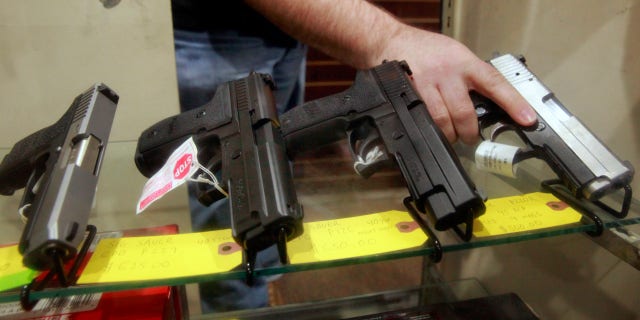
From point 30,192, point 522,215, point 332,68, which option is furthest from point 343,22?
point 332,68

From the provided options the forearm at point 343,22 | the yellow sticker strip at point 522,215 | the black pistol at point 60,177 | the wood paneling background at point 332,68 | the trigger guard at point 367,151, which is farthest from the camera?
the wood paneling background at point 332,68

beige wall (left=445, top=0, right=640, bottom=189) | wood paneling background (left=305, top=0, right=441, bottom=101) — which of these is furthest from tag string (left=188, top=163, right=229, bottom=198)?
wood paneling background (left=305, top=0, right=441, bottom=101)

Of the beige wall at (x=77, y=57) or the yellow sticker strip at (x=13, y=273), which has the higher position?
the beige wall at (x=77, y=57)

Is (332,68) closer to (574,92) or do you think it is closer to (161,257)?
(574,92)

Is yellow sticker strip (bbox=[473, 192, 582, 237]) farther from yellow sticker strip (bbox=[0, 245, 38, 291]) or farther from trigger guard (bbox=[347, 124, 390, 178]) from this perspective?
yellow sticker strip (bbox=[0, 245, 38, 291])

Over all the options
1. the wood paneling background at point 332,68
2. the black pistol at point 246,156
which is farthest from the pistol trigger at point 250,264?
the wood paneling background at point 332,68

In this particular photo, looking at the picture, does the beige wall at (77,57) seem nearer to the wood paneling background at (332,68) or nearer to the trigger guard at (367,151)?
the trigger guard at (367,151)

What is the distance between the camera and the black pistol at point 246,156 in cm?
45

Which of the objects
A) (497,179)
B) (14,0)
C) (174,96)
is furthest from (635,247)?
(14,0)

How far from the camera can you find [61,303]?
546 millimetres

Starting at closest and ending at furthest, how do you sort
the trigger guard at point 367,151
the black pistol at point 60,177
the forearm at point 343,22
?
the black pistol at point 60,177 < the trigger guard at point 367,151 < the forearm at point 343,22

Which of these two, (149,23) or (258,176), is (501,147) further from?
(149,23)

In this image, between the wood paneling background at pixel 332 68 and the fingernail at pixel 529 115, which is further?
the wood paneling background at pixel 332 68

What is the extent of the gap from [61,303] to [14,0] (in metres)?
0.55
